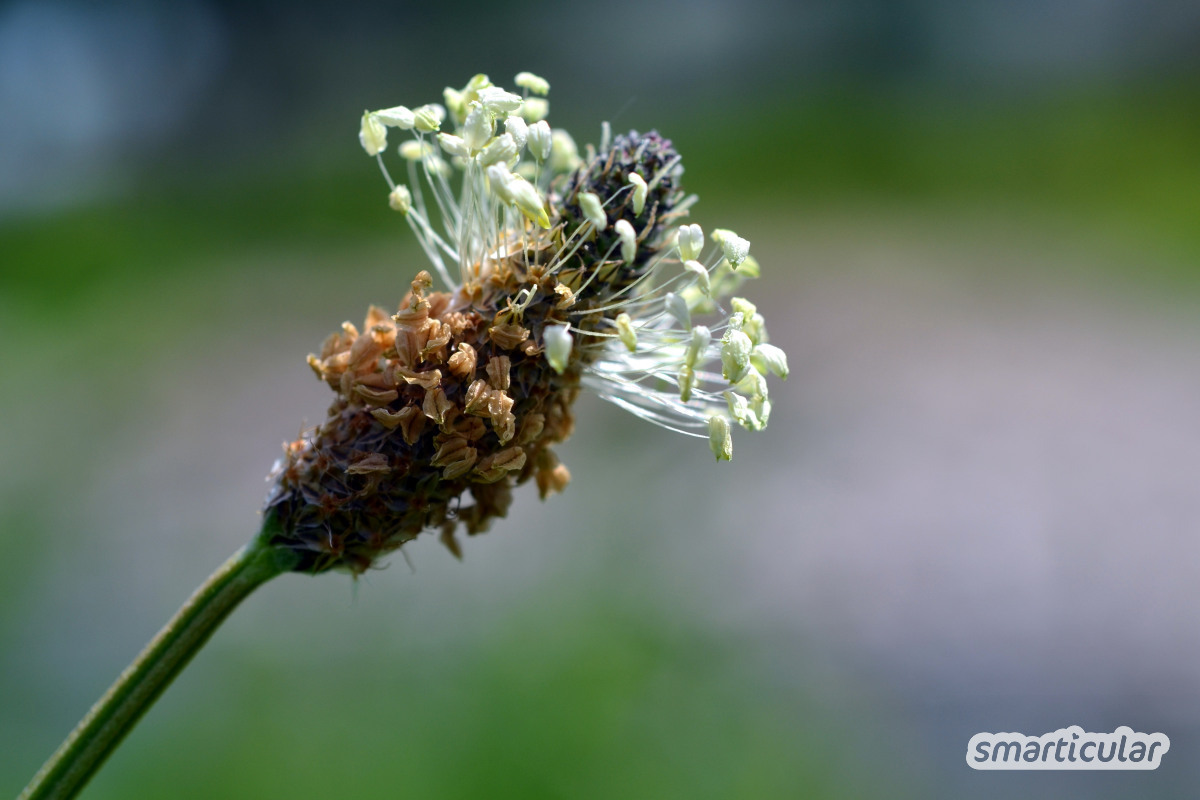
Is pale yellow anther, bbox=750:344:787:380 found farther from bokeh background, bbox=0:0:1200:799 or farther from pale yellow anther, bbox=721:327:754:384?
bokeh background, bbox=0:0:1200:799

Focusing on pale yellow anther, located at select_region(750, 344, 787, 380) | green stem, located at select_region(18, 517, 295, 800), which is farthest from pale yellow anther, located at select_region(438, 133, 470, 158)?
green stem, located at select_region(18, 517, 295, 800)

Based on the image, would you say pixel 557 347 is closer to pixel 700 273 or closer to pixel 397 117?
pixel 700 273

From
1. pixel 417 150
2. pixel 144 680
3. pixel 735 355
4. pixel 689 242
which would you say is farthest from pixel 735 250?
pixel 144 680

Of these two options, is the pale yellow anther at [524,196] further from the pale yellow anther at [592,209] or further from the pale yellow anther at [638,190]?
the pale yellow anther at [638,190]

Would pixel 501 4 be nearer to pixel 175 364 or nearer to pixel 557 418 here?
pixel 175 364

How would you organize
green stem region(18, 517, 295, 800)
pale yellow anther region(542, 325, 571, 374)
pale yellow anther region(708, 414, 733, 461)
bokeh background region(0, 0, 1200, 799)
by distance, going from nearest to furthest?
1. green stem region(18, 517, 295, 800)
2. pale yellow anther region(542, 325, 571, 374)
3. pale yellow anther region(708, 414, 733, 461)
4. bokeh background region(0, 0, 1200, 799)
